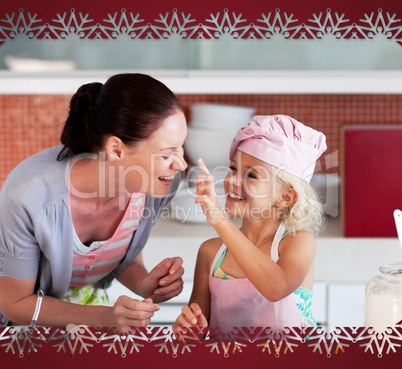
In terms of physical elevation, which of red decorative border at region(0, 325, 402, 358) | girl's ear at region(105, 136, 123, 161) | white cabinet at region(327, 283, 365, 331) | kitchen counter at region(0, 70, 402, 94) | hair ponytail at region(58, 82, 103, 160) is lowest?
white cabinet at region(327, 283, 365, 331)

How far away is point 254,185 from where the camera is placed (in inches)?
30.5

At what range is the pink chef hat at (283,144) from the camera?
2.53 ft

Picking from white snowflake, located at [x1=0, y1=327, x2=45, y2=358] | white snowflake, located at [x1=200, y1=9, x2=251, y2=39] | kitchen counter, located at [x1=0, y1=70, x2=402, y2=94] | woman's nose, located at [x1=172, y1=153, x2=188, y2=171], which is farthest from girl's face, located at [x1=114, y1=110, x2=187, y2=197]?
kitchen counter, located at [x1=0, y1=70, x2=402, y2=94]

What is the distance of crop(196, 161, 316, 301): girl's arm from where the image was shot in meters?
0.71

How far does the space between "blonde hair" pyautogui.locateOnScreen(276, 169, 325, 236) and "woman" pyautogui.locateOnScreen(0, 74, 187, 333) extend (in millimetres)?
140

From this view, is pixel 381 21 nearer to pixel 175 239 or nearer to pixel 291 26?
pixel 291 26

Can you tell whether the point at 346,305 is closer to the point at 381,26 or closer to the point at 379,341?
the point at 379,341

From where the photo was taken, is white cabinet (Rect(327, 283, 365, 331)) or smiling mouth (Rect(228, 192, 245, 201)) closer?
smiling mouth (Rect(228, 192, 245, 201))

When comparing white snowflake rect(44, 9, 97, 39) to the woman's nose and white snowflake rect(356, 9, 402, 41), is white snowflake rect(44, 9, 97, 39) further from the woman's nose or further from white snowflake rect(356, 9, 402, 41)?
white snowflake rect(356, 9, 402, 41)

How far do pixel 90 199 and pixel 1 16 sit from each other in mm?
292

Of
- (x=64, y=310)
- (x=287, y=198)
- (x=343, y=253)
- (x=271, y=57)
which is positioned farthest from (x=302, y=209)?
(x=271, y=57)

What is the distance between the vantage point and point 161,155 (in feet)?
2.50

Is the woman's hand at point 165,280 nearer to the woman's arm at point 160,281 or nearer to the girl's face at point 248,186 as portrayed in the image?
the woman's arm at point 160,281

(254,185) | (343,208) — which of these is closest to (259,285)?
(254,185)
